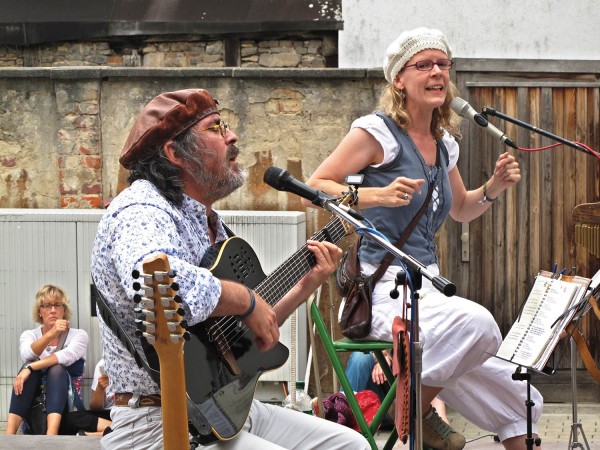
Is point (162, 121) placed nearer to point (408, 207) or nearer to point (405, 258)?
point (405, 258)

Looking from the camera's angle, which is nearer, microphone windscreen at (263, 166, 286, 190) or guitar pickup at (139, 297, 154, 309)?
guitar pickup at (139, 297, 154, 309)

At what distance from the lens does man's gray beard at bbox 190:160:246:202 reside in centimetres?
382

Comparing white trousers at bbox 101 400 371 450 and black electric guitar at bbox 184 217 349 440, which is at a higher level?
black electric guitar at bbox 184 217 349 440

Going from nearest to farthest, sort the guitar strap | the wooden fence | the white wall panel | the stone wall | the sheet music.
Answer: the guitar strap, the sheet music, the white wall panel, the wooden fence, the stone wall

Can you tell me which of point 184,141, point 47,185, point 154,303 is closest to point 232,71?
point 47,185

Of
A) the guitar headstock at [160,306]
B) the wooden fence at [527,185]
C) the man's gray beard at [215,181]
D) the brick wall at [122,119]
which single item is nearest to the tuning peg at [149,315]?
the guitar headstock at [160,306]

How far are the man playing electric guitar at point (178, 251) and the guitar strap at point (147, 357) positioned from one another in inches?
0.7

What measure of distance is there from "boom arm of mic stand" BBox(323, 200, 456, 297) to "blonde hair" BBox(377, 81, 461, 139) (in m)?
1.15

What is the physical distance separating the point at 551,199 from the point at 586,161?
0.38 meters

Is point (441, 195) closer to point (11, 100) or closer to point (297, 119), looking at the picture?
point (297, 119)

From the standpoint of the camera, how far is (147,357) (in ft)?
11.4

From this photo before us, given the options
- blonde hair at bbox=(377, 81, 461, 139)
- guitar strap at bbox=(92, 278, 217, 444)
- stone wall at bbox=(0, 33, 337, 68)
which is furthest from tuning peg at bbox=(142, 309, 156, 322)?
stone wall at bbox=(0, 33, 337, 68)

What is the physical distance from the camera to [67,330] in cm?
760

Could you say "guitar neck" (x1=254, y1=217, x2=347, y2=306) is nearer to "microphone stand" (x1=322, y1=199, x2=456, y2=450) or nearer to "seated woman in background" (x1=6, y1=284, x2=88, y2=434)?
"microphone stand" (x1=322, y1=199, x2=456, y2=450)
